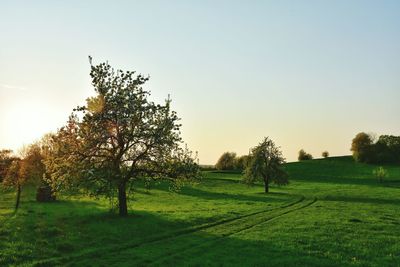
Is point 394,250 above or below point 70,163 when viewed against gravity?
below

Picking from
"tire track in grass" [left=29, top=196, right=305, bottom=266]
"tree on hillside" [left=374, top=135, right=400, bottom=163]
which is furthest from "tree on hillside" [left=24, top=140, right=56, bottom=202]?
"tree on hillside" [left=374, top=135, right=400, bottom=163]

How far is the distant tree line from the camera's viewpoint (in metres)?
164

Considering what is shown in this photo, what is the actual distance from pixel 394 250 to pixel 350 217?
19.0m

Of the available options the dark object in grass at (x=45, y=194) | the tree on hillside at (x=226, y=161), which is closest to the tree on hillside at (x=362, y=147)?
the tree on hillside at (x=226, y=161)

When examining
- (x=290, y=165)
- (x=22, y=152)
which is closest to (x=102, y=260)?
(x=22, y=152)

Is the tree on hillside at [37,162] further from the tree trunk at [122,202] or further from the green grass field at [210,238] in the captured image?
the tree trunk at [122,202]

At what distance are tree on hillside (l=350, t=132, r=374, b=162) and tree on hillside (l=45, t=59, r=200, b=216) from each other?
134176 mm

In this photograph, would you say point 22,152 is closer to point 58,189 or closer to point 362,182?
point 58,189

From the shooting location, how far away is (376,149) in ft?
545

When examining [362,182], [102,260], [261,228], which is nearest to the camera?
[102,260]

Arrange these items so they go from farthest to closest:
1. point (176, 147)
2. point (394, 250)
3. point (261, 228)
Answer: point (176, 147)
point (261, 228)
point (394, 250)

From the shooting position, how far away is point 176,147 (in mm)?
47312

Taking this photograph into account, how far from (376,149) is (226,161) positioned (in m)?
58.1

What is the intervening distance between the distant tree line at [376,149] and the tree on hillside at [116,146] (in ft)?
440
